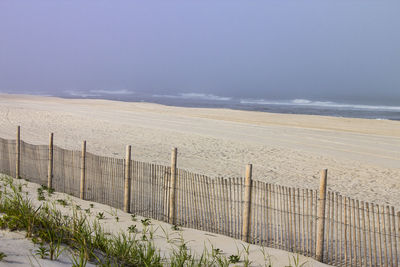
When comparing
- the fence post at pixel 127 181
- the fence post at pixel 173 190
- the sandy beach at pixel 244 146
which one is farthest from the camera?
A: the sandy beach at pixel 244 146

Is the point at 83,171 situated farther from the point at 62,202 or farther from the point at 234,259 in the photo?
the point at 234,259

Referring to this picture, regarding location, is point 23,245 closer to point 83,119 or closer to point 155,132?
point 155,132

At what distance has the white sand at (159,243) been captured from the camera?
4.63 metres

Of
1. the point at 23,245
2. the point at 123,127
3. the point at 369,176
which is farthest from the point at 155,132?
the point at 23,245

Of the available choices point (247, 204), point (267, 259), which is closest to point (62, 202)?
point (247, 204)

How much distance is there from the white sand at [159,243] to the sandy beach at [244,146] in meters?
4.80

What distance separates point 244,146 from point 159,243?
37.6 ft

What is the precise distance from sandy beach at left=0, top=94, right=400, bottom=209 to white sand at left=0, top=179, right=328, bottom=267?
4800mm

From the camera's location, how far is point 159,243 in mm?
6531

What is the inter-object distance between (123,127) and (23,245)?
58.0 ft

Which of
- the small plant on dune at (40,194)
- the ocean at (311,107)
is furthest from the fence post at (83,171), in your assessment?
the ocean at (311,107)

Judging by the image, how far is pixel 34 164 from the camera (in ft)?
33.6

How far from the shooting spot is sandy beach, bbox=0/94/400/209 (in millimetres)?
12656

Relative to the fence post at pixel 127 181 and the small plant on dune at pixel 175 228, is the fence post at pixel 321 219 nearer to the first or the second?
the small plant on dune at pixel 175 228
